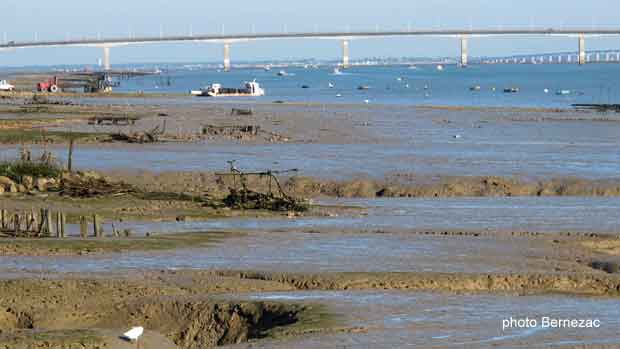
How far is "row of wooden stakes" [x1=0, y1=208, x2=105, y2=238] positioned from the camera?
15.1 meters

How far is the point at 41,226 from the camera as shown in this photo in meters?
15.3

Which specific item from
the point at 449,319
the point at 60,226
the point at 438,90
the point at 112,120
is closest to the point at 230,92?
the point at 438,90

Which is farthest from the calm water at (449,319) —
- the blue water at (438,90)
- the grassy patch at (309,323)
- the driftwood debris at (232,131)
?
the blue water at (438,90)

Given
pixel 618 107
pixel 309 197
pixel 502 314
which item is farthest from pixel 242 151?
pixel 618 107

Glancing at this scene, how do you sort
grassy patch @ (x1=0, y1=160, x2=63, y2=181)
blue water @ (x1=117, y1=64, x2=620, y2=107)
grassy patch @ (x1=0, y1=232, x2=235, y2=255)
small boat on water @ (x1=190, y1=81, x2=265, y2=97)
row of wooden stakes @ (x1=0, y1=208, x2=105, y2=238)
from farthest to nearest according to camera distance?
small boat on water @ (x1=190, y1=81, x2=265, y2=97)
blue water @ (x1=117, y1=64, x2=620, y2=107)
grassy patch @ (x1=0, y1=160, x2=63, y2=181)
row of wooden stakes @ (x1=0, y1=208, x2=105, y2=238)
grassy patch @ (x1=0, y1=232, x2=235, y2=255)

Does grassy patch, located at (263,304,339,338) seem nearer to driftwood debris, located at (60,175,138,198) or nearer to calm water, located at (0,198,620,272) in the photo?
calm water, located at (0,198,620,272)

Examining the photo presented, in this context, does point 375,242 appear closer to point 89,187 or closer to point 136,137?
point 89,187

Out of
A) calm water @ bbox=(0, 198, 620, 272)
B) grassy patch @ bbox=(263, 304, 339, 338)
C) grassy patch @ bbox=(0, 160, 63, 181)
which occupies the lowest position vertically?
calm water @ bbox=(0, 198, 620, 272)

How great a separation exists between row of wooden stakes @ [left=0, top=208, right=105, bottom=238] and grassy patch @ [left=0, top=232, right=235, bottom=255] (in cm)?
36

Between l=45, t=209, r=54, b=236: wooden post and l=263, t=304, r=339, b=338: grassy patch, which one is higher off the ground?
l=45, t=209, r=54, b=236: wooden post

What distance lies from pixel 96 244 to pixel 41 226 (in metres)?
1.18

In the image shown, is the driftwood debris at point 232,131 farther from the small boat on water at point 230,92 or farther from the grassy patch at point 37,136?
the small boat on water at point 230,92

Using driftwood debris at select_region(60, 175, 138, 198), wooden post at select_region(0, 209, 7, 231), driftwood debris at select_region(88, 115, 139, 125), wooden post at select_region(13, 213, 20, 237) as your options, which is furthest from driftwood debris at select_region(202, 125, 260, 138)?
wooden post at select_region(13, 213, 20, 237)

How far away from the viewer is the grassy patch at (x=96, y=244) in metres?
14.0
